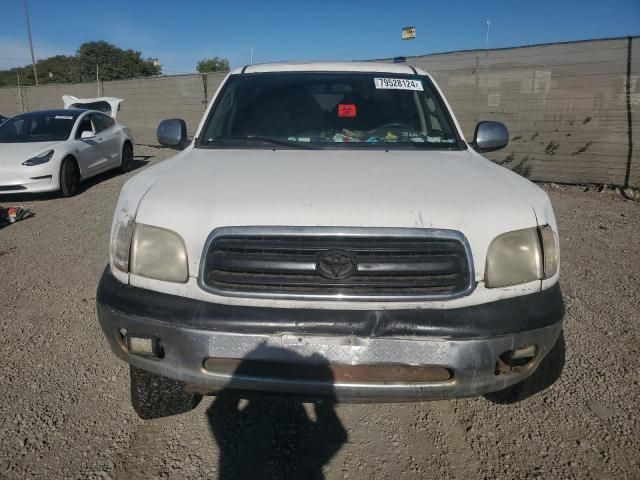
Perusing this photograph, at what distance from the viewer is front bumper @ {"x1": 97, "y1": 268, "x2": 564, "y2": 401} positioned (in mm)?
1822

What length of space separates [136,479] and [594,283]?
3.98m

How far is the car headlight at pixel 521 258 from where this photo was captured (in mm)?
1936

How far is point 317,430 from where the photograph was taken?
2.39 metres

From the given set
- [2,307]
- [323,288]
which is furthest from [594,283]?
[2,307]

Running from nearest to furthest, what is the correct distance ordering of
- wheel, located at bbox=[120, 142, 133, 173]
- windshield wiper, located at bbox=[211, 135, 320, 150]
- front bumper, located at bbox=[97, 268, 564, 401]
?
1. front bumper, located at bbox=[97, 268, 564, 401]
2. windshield wiper, located at bbox=[211, 135, 320, 150]
3. wheel, located at bbox=[120, 142, 133, 173]

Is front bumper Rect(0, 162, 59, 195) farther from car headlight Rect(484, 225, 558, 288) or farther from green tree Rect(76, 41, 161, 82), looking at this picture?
green tree Rect(76, 41, 161, 82)

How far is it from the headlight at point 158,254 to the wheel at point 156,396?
0.56m

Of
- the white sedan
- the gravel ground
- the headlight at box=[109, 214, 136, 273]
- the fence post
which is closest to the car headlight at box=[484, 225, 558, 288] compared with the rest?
the gravel ground

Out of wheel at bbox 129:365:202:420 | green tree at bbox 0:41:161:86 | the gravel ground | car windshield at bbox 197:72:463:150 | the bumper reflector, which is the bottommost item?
the gravel ground

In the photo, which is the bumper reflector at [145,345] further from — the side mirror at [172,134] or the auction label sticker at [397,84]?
the auction label sticker at [397,84]

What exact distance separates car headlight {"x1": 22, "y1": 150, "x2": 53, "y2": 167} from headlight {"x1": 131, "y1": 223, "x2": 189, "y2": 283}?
21.8 ft

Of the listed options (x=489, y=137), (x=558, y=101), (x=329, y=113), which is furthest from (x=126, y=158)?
(x=489, y=137)

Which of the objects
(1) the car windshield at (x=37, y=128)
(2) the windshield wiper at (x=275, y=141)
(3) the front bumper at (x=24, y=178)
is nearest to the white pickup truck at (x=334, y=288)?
(2) the windshield wiper at (x=275, y=141)

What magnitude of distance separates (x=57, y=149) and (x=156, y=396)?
687 cm
